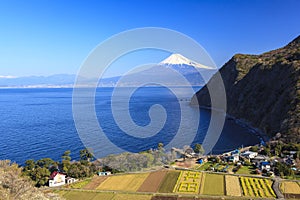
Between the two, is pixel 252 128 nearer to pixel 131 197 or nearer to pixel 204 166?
pixel 204 166

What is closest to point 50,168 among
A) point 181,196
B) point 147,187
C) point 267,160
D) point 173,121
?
point 147,187

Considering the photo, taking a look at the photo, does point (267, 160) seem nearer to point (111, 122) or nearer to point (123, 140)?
point (123, 140)

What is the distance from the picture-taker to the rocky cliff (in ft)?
96.9

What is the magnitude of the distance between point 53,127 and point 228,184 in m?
29.4

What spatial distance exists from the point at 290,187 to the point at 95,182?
12.4m

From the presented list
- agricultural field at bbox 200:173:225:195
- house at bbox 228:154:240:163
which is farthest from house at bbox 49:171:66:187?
house at bbox 228:154:240:163

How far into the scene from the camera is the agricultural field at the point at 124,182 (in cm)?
1636

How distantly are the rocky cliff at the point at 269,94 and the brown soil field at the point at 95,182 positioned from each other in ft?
60.7

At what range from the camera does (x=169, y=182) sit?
17.2m

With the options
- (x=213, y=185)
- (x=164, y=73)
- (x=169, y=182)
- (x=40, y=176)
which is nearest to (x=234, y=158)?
(x=213, y=185)

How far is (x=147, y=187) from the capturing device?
16375 millimetres

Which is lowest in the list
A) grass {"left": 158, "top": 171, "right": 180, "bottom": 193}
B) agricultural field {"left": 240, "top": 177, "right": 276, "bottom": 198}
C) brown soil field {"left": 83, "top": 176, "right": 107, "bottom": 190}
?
brown soil field {"left": 83, "top": 176, "right": 107, "bottom": 190}

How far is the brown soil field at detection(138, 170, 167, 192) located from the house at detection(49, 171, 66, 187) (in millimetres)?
5381

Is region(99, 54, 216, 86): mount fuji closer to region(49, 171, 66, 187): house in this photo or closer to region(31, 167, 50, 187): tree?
region(49, 171, 66, 187): house
